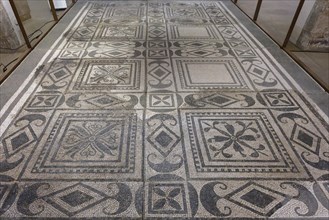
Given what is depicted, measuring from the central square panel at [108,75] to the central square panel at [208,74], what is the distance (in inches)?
13.8

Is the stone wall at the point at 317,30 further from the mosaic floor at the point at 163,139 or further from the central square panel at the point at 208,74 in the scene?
the central square panel at the point at 208,74

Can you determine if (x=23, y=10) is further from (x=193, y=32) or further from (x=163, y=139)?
(x=163, y=139)

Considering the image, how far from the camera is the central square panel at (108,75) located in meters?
1.96

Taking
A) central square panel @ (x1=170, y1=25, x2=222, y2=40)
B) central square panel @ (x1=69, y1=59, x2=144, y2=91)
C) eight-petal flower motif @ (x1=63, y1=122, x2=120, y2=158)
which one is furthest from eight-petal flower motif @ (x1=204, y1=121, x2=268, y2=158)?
central square panel @ (x1=170, y1=25, x2=222, y2=40)

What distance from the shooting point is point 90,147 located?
1.44 meters

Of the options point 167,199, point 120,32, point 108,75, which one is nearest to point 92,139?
point 167,199

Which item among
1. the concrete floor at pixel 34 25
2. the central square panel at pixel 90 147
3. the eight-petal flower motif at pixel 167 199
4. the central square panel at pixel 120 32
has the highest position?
the eight-petal flower motif at pixel 167 199

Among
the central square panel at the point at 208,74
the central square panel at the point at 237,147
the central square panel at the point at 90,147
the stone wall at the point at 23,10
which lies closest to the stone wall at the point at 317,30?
the central square panel at the point at 208,74

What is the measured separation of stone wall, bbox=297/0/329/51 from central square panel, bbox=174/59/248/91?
100cm

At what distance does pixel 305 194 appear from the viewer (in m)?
1.21

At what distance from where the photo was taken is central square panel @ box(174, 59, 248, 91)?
2005 millimetres

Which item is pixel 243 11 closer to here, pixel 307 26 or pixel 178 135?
pixel 307 26

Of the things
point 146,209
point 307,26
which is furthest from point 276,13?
point 146,209

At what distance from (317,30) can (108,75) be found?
7.20ft
